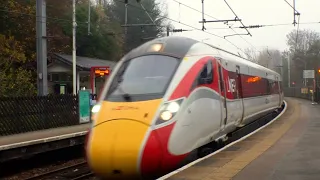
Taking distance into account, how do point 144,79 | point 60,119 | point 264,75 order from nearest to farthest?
point 144,79, point 60,119, point 264,75

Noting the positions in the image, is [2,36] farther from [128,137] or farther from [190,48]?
[128,137]

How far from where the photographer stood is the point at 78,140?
14359mm

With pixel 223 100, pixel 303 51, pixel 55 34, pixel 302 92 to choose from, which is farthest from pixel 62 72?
pixel 303 51

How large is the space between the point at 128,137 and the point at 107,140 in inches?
15.0

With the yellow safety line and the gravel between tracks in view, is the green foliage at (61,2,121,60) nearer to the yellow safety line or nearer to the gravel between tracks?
the gravel between tracks

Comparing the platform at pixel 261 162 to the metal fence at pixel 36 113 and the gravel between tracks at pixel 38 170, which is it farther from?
the metal fence at pixel 36 113

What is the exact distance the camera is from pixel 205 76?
9.77 metres

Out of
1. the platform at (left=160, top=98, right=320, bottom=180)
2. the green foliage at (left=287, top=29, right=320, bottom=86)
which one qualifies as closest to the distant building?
the platform at (left=160, top=98, right=320, bottom=180)

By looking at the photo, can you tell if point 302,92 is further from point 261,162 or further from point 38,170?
point 261,162

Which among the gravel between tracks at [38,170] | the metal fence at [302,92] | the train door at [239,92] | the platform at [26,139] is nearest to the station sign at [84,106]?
the platform at [26,139]

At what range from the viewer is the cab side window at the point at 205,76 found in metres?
9.23

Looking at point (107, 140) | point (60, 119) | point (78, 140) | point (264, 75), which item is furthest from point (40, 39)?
point (107, 140)

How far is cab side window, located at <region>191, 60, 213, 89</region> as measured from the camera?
9227 millimetres

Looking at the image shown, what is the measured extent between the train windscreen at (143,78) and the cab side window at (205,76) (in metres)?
0.62
